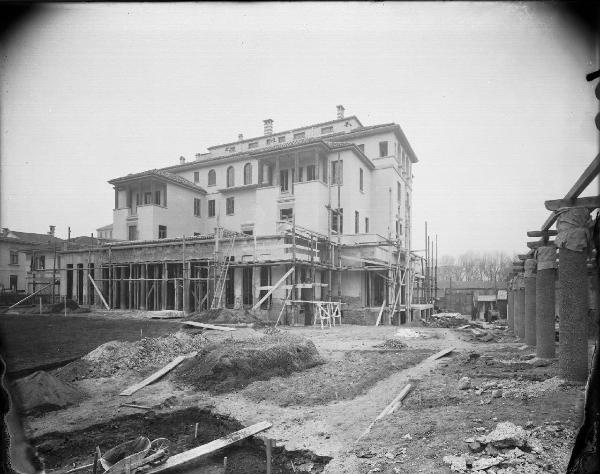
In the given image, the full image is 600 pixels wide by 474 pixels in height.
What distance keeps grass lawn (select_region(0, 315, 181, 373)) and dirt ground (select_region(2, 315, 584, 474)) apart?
8.42 ft

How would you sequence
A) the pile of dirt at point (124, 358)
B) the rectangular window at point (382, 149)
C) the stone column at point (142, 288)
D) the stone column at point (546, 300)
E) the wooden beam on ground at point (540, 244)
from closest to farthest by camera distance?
the pile of dirt at point (124, 358)
the stone column at point (546, 300)
the wooden beam on ground at point (540, 244)
the stone column at point (142, 288)
the rectangular window at point (382, 149)

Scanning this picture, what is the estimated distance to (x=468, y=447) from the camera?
460cm

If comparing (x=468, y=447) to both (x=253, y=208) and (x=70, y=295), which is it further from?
(x=70, y=295)

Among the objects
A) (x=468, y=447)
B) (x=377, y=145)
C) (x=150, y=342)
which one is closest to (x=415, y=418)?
(x=468, y=447)

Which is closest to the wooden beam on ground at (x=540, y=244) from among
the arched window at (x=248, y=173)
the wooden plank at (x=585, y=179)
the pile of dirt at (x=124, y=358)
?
the wooden plank at (x=585, y=179)

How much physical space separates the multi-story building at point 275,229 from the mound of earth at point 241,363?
37.5ft

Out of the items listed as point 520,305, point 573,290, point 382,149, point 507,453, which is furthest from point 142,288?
point 507,453

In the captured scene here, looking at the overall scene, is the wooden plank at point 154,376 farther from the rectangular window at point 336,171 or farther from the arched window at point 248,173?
the arched window at point 248,173

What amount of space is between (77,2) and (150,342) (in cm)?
1054

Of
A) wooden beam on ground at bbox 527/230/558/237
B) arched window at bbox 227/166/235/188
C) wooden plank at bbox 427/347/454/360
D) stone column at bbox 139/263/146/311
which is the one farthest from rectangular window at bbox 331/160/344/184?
wooden beam on ground at bbox 527/230/558/237

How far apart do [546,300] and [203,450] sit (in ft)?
30.1

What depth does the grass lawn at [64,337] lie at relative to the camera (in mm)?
10828

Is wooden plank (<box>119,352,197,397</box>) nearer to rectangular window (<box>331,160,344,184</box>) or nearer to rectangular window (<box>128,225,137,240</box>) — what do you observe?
rectangular window (<box>331,160,344,184</box>)

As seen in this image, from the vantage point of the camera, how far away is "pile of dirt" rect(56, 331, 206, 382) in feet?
32.4
